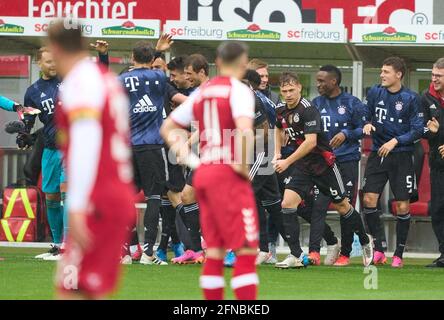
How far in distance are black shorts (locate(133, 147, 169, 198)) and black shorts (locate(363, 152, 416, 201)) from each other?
2.41 metres

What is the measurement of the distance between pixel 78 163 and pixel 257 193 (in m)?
7.55

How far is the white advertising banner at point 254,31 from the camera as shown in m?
15.1

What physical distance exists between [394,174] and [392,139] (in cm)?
52

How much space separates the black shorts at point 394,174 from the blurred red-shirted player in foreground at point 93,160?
305 inches

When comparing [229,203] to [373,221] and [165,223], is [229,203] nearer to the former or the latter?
[165,223]

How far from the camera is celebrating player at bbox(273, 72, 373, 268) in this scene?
41.6 feet

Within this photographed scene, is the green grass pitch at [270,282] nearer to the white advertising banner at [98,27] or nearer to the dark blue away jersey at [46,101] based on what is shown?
the dark blue away jersey at [46,101]

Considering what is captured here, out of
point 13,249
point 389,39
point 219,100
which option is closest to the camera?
point 219,100

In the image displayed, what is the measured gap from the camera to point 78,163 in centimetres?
593

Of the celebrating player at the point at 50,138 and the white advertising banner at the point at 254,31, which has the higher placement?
the white advertising banner at the point at 254,31

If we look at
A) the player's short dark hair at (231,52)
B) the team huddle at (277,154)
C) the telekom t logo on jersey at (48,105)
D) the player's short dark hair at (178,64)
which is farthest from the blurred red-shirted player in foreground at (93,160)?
the telekom t logo on jersey at (48,105)

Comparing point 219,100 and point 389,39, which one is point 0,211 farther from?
point 219,100

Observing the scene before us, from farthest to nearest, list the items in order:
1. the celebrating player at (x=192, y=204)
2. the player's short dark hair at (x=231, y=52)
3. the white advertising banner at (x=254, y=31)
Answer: the white advertising banner at (x=254, y=31) → the celebrating player at (x=192, y=204) → the player's short dark hair at (x=231, y=52)
